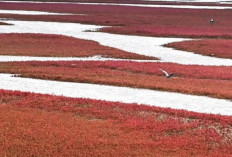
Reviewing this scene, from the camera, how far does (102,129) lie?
59.9 feet

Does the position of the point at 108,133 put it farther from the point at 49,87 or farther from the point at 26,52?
the point at 26,52

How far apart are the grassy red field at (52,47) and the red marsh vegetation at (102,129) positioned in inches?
748

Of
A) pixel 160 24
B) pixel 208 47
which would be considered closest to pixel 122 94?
pixel 208 47

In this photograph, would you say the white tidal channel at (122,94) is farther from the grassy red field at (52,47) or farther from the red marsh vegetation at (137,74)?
the grassy red field at (52,47)

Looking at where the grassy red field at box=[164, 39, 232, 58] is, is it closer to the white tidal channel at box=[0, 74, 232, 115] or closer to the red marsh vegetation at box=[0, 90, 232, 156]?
the white tidal channel at box=[0, 74, 232, 115]

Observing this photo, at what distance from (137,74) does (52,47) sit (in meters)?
16.0

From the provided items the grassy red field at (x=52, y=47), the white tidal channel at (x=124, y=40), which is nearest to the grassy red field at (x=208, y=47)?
the white tidal channel at (x=124, y=40)

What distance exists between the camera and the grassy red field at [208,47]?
46.2m

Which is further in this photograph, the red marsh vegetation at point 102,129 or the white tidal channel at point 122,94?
the white tidal channel at point 122,94

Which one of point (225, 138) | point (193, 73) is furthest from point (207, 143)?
point (193, 73)

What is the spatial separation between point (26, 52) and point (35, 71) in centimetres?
1051

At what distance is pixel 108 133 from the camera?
17.8 meters

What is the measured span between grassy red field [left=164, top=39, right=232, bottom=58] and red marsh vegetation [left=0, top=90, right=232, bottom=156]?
2511cm

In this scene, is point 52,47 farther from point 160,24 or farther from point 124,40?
point 160,24
